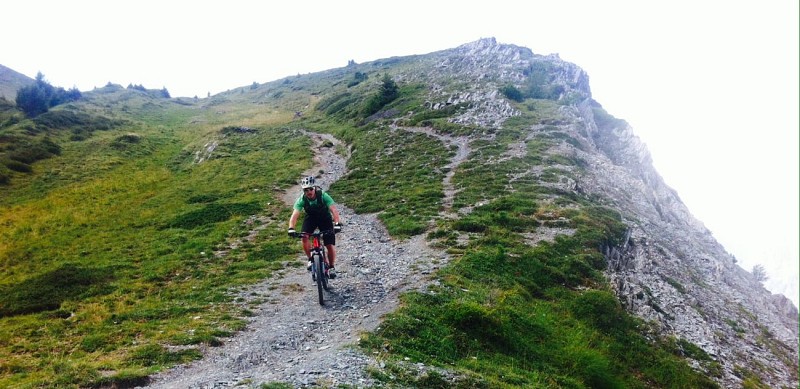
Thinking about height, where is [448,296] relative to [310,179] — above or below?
below

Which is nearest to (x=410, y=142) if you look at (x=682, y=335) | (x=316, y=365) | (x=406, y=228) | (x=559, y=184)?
(x=559, y=184)

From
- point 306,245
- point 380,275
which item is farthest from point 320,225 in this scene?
point 380,275

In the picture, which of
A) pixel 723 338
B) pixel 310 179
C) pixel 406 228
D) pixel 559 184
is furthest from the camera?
pixel 559 184

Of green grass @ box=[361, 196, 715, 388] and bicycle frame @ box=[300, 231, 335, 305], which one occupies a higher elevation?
bicycle frame @ box=[300, 231, 335, 305]

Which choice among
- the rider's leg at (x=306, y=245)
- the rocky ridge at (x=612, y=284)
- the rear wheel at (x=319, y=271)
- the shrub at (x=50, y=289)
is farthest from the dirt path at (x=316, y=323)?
the shrub at (x=50, y=289)

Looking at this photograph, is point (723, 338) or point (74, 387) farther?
point (723, 338)

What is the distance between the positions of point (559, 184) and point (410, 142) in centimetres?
2194

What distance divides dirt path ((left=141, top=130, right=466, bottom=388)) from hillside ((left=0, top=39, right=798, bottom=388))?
0.29 feet

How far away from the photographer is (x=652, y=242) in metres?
31.5

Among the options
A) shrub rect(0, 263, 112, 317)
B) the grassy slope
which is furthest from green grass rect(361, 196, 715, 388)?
shrub rect(0, 263, 112, 317)

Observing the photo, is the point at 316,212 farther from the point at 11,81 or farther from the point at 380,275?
the point at 11,81

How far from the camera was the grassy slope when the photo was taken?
12367mm

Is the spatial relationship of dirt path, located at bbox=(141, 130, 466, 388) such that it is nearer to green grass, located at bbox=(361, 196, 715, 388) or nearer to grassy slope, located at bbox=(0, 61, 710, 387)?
grassy slope, located at bbox=(0, 61, 710, 387)

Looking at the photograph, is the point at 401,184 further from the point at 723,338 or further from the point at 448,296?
the point at 723,338
